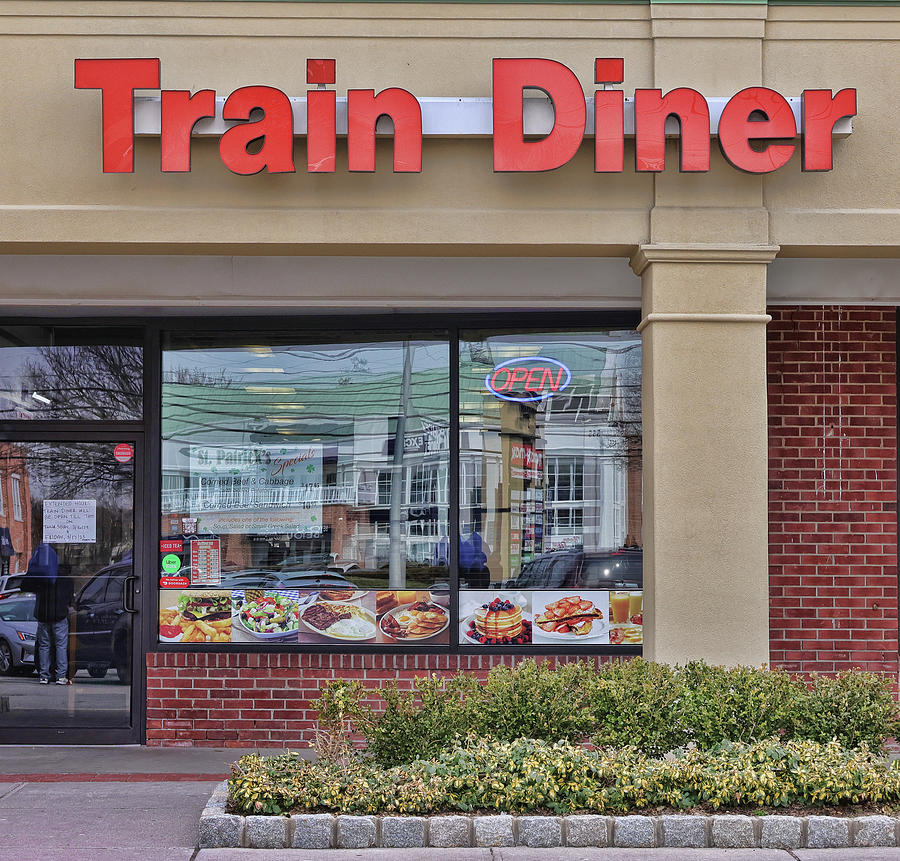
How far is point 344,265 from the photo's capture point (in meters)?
8.36

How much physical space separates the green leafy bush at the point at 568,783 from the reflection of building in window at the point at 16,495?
3.78 metres

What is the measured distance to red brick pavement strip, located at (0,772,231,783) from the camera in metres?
7.47

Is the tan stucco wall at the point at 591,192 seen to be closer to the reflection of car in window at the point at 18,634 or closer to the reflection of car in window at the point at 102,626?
the reflection of car in window at the point at 102,626

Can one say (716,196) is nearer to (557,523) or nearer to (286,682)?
(557,523)

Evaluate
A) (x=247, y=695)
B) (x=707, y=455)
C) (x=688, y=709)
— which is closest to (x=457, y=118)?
(x=707, y=455)

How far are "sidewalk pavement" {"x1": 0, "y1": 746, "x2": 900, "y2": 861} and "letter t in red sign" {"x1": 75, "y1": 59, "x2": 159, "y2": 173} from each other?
13.4ft

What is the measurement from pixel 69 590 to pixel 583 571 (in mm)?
4272

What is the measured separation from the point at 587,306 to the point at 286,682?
391cm

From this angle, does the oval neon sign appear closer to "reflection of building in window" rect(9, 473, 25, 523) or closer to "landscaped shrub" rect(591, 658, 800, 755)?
"landscaped shrub" rect(591, 658, 800, 755)

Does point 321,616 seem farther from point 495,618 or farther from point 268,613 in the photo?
point 495,618

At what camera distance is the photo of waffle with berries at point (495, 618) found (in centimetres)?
869

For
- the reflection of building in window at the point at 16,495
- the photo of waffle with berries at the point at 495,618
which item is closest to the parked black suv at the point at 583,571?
the photo of waffle with berries at the point at 495,618

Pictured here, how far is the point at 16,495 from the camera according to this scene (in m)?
8.83

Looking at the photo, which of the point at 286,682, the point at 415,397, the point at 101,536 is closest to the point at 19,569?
the point at 101,536
